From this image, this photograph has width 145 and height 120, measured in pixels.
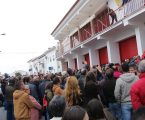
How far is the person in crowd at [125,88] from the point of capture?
704cm

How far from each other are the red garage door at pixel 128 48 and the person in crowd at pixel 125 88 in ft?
32.6

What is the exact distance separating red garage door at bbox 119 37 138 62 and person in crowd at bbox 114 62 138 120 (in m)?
9.93

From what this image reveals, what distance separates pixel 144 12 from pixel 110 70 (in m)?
6.56

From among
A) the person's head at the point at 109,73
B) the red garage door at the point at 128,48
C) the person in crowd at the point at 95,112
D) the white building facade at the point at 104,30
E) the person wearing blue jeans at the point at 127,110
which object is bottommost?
the person wearing blue jeans at the point at 127,110

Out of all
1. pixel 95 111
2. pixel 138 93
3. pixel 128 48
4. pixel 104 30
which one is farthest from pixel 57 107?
pixel 104 30

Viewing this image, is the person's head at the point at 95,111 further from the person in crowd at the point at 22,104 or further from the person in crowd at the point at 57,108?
the person in crowd at the point at 22,104

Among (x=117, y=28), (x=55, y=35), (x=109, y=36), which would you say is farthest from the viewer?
(x=55, y=35)

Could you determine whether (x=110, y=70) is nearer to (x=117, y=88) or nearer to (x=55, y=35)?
(x=117, y=88)

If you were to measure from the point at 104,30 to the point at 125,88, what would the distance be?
37.7 ft

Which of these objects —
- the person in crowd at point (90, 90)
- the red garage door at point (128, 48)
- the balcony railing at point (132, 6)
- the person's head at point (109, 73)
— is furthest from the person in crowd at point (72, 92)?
the red garage door at point (128, 48)

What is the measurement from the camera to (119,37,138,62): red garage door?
17.0 meters

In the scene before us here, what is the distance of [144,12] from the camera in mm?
13773

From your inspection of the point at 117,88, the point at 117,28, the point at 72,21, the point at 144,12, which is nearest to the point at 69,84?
the point at 117,88

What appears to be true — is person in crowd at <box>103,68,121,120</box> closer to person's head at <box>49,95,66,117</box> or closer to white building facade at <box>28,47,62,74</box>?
person's head at <box>49,95,66,117</box>
